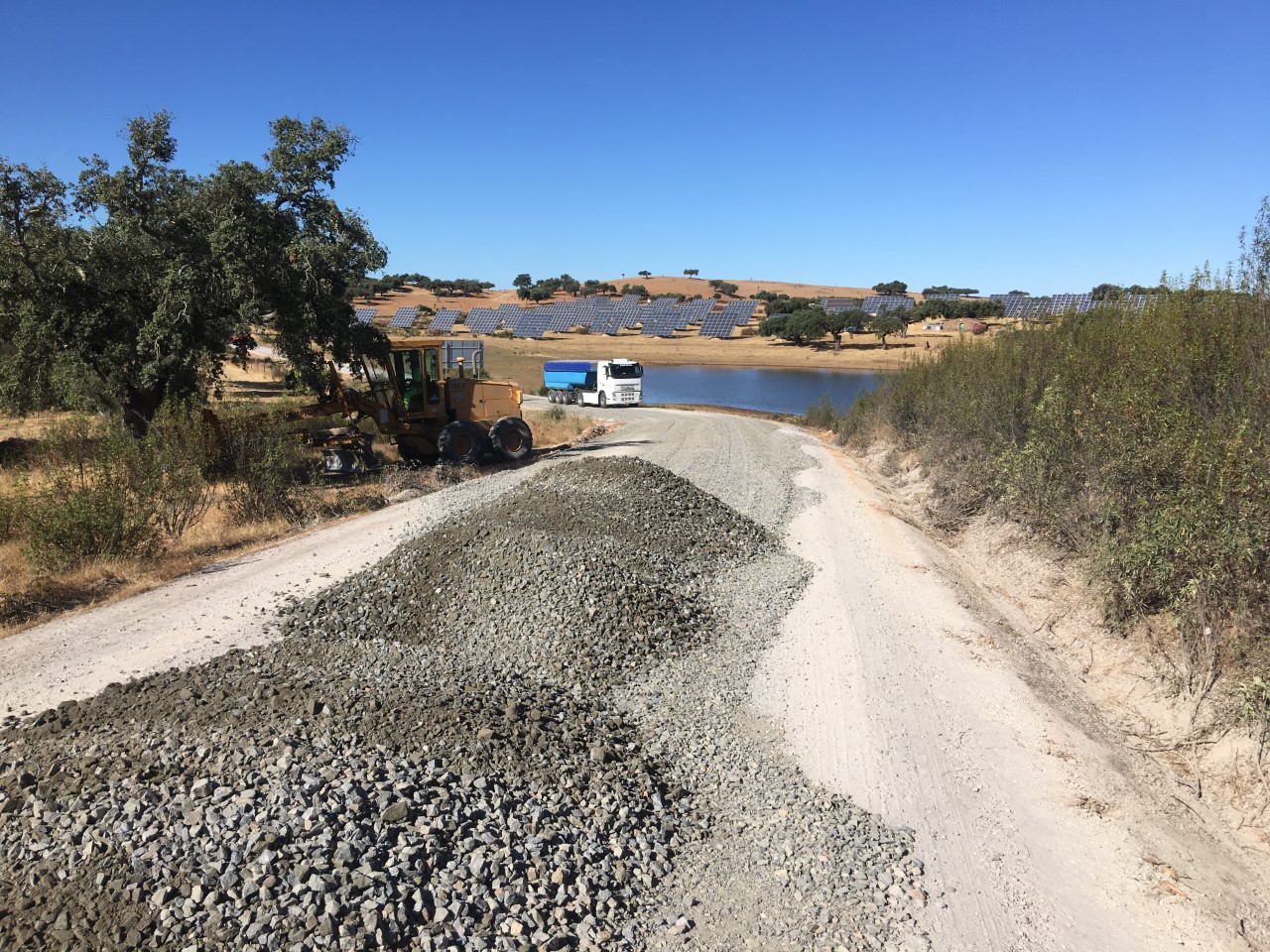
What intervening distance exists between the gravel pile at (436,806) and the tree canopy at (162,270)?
9533mm

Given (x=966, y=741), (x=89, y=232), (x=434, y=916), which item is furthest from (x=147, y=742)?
(x=89, y=232)

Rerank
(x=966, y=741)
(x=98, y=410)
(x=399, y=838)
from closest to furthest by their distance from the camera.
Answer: (x=399, y=838), (x=966, y=741), (x=98, y=410)

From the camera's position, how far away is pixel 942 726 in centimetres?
775

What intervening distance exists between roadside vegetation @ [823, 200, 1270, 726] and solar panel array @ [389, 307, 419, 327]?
87.8m

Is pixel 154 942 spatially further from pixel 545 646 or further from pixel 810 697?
pixel 810 697

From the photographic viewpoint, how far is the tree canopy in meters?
15.7

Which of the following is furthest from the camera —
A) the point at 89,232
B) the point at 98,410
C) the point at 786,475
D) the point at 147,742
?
the point at 786,475

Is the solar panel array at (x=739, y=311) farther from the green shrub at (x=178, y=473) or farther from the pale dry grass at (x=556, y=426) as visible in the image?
the green shrub at (x=178, y=473)

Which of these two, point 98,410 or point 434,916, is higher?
point 98,410

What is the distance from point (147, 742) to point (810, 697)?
5709 mm

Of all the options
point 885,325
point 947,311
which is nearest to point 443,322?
point 885,325

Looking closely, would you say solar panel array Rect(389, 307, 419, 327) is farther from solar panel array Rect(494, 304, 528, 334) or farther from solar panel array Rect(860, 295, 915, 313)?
solar panel array Rect(860, 295, 915, 313)

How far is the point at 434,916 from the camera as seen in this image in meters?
4.54

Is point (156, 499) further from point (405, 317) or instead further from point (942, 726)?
point (405, 317)
